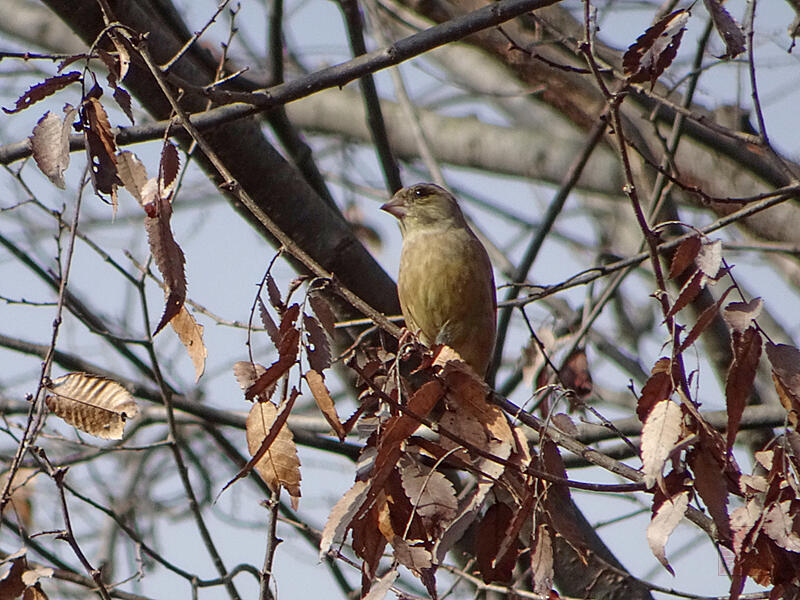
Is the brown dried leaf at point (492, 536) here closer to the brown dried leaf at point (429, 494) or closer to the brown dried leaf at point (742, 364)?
the brown dried leaf at point (429, 494)

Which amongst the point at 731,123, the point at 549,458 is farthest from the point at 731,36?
the point at 731,123

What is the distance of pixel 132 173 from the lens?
2.43 m

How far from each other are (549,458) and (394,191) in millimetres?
3066

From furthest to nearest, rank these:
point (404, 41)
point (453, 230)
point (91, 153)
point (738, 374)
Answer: point (453, 230)
point (404, 41)
point (91, 153)
point (738, 374)

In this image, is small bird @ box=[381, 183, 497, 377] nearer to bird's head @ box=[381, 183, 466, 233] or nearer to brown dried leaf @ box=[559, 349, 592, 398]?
bird's head @ box=[381, 183, 466, 233]

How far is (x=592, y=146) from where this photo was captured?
198 inches

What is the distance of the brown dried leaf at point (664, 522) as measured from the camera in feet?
7.09

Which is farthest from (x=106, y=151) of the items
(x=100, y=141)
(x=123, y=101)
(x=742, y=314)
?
(x=742, y=314)

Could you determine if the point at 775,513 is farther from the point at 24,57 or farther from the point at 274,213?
the point at 274,213

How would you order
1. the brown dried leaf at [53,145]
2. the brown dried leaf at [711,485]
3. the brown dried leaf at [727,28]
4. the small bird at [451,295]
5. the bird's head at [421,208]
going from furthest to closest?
1. the bird's head at [421,208]
2. the small bird at [451,295]
3. the brown dried leaf at [727,28]
4. the brown dried leaf at [53,145]
5. the brown dried leaf at [711,485]

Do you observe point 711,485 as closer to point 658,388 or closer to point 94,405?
point 658,388

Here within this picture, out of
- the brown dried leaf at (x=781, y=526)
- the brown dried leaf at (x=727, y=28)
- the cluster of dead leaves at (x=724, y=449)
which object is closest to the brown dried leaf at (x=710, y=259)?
the cluster of dead leaves at (x=724, y=449)

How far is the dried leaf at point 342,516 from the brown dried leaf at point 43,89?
1.13 metres

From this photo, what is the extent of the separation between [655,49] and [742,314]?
76 centimetres
